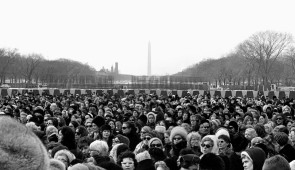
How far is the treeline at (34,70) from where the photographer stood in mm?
93600

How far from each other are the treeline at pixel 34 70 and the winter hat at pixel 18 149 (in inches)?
3179

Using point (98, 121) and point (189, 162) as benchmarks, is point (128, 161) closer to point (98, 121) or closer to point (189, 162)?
point (189, 162)

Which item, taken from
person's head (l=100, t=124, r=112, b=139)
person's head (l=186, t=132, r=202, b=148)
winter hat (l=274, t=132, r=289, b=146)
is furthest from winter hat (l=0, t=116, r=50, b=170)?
person's head (l=100, t=124, r=112, b=139)

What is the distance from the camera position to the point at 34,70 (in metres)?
109

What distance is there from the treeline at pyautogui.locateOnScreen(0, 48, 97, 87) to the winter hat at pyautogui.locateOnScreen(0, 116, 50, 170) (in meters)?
80.8

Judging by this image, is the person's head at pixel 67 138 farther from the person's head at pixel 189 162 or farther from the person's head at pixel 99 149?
the person's head at pixel 189 162

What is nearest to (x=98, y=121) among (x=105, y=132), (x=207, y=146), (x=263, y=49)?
(x=105, y=132)

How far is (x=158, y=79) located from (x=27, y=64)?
39.6m

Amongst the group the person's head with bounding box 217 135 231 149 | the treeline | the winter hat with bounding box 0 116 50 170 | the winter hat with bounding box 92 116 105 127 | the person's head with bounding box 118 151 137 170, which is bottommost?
the person's head with bounding box 118 151 137 170

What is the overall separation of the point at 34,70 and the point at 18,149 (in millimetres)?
109425

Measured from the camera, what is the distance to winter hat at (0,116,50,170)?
5.85 ft

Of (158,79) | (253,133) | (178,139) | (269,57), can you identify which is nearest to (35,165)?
(178,139)

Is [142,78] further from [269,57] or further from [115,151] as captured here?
[115,151]

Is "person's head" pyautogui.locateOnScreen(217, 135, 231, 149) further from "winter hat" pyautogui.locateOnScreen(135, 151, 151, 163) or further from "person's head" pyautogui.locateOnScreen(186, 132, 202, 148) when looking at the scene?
"winter hat" pyautogui.locateOnScreen(135, 151, 151, 163)
